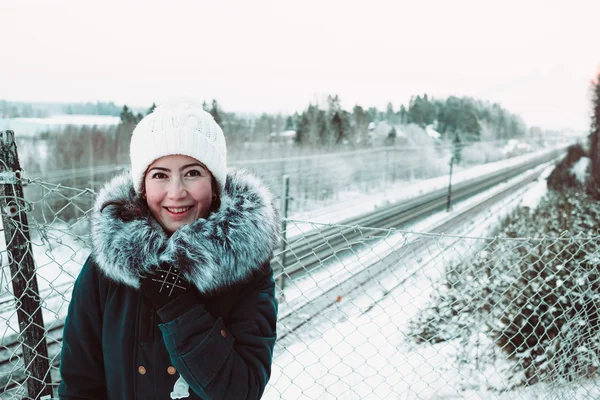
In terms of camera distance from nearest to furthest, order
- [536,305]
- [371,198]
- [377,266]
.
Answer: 1. [536,305]
2. [377,266]
3. [371,198]

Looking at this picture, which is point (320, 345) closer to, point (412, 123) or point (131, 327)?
point (131, 327)

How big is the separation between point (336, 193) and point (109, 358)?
25.4m

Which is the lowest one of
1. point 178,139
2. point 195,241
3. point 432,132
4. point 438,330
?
point 438,330

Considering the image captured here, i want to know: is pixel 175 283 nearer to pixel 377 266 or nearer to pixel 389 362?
pixel 389 362

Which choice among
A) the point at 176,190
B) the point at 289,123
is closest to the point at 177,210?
the point at 176,190

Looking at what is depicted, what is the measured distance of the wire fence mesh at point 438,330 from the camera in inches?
90.2

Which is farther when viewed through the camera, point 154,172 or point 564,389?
point 564,389

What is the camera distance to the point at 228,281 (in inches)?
47.3

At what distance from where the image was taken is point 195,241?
3.90 ft

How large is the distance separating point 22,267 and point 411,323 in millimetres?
5896

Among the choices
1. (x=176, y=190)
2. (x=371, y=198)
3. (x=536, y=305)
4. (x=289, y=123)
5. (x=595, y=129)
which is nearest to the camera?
(x=176, y=190)

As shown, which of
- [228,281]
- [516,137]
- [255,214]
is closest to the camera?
[228,281]

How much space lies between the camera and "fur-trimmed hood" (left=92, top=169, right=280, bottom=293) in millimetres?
1174

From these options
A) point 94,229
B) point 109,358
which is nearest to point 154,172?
point 94,229
